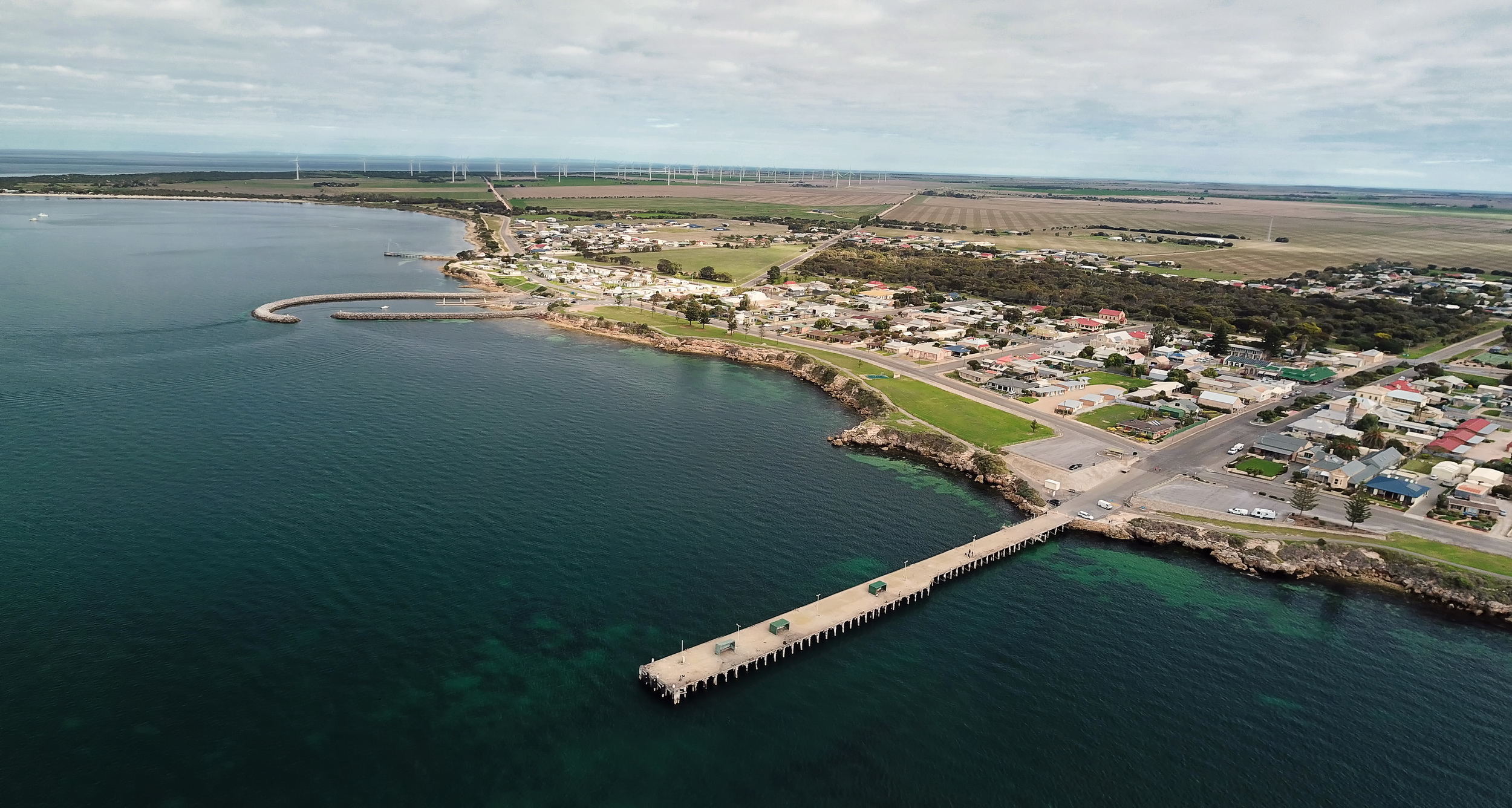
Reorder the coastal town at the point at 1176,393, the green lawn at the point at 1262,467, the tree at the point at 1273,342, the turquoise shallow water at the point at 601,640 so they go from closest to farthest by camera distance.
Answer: the turquoise shallow water at the point at 601,640, the coastal town at the point at 1176,393, the green lawn at the point at 1262,467, the tree at the point at 1273,342

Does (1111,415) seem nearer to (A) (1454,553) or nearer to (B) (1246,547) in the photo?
(B) (1246,547)

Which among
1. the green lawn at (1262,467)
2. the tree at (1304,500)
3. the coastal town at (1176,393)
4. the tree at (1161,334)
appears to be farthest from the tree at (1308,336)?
the tree at (1304,500)

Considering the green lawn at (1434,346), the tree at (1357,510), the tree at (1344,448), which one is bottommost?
the tree at (1357,510)

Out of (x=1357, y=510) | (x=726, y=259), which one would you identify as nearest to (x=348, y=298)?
(x=726, y=259)

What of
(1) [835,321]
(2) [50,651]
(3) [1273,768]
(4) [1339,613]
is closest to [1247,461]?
(4) [1339,613]

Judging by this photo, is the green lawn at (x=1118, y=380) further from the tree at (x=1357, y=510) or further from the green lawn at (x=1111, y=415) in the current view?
the tree at (x=1357, y=510)

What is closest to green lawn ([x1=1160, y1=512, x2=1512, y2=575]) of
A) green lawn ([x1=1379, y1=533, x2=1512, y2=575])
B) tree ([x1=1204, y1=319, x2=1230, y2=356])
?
green lawn ([x1=1379, y1=533, x2=1512, y2=575])

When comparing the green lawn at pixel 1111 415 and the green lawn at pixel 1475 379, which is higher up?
the green lawn at pixel 1475 379

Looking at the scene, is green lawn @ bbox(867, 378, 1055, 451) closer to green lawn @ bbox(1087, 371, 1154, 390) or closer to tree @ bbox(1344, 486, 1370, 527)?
green lawn @ bbox(1087, 371, 1154, 390)
